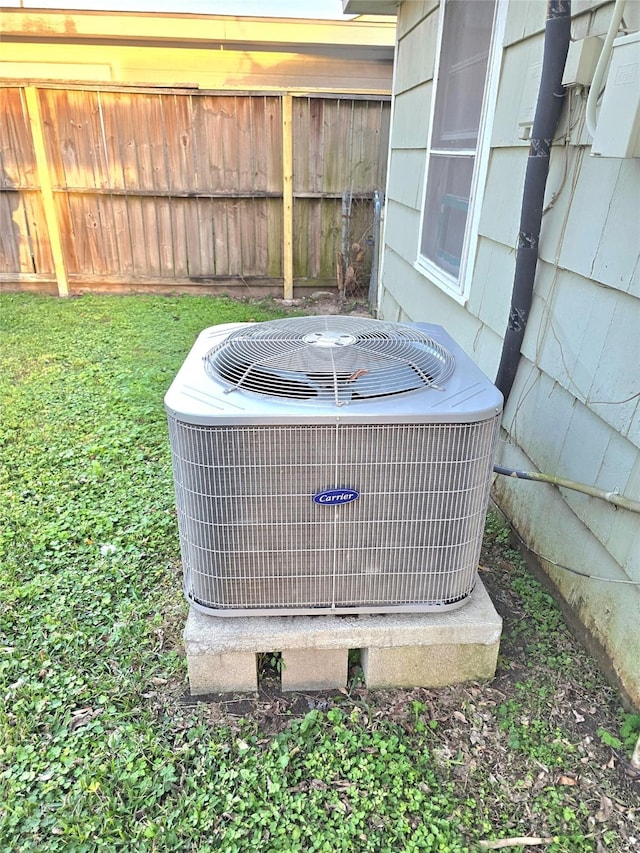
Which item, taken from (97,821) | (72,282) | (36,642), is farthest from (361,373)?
(72,282)

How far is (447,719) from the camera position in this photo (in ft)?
A: 5.83

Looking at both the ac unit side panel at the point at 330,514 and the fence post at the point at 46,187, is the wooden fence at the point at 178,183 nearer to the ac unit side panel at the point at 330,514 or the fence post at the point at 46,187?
the fence post at the point at 46,187

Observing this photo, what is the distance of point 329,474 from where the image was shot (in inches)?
62.3

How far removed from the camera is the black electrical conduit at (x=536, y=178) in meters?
1.81

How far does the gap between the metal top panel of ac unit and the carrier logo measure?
22 cm

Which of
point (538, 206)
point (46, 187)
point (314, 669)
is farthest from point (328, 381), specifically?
point (46, 187)

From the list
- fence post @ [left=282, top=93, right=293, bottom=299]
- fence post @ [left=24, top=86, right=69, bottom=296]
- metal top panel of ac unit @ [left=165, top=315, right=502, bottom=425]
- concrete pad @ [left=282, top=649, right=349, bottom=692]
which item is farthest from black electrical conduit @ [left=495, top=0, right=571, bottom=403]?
fence post @ [left=24, top=86, right=69, bottom=296]

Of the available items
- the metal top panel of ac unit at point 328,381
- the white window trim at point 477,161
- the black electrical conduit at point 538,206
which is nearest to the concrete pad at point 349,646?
the black electrical conduit at point 538,206

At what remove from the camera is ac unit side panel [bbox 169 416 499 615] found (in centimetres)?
155

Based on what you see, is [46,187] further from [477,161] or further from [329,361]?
[329,361]

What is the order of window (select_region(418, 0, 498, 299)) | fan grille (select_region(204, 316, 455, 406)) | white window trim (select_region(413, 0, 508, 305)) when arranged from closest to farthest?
fan grille (select_region(204, 316, 455, 406)) < white window trim (select_region(413, 0, 508, 305)) < window (select_region(418, 0, 498, 299))

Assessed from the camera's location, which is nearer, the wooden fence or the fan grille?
the fan grille

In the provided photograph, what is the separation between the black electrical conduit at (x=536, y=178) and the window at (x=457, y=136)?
0.70 metres

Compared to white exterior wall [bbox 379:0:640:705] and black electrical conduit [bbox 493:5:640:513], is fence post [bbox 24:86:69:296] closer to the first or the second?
white exterior wall [bbox 379:0:640:705]
